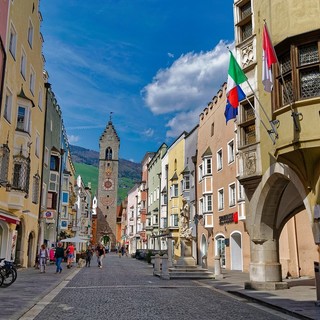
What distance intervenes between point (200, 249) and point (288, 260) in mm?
17905

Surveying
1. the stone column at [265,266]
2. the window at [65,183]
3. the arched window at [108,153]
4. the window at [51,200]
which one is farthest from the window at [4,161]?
the arched window at [108,153]

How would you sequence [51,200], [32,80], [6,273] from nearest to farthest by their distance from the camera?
[6,273] → [32,80] → [51,200]

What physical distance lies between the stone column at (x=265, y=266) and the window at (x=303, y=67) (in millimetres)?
5697

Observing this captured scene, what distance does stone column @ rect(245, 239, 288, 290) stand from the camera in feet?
53.2

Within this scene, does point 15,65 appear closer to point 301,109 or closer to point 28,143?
point 28,143

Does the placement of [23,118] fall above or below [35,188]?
above

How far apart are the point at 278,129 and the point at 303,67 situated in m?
2.18

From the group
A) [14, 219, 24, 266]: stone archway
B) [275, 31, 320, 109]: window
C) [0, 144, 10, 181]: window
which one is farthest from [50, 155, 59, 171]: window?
[275, 31, 320, 109]: window

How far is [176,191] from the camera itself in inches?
2104

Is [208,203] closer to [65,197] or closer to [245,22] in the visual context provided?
[245,22]

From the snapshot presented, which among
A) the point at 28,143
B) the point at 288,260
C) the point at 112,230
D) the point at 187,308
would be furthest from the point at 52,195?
the point at 112,230

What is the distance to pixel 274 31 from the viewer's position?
15266 millimetres

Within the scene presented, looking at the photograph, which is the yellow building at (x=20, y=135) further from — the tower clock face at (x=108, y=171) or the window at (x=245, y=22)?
the tower clock face at (x=108, y=171)

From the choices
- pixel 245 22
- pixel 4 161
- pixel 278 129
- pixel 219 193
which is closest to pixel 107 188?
pixel 219 193
